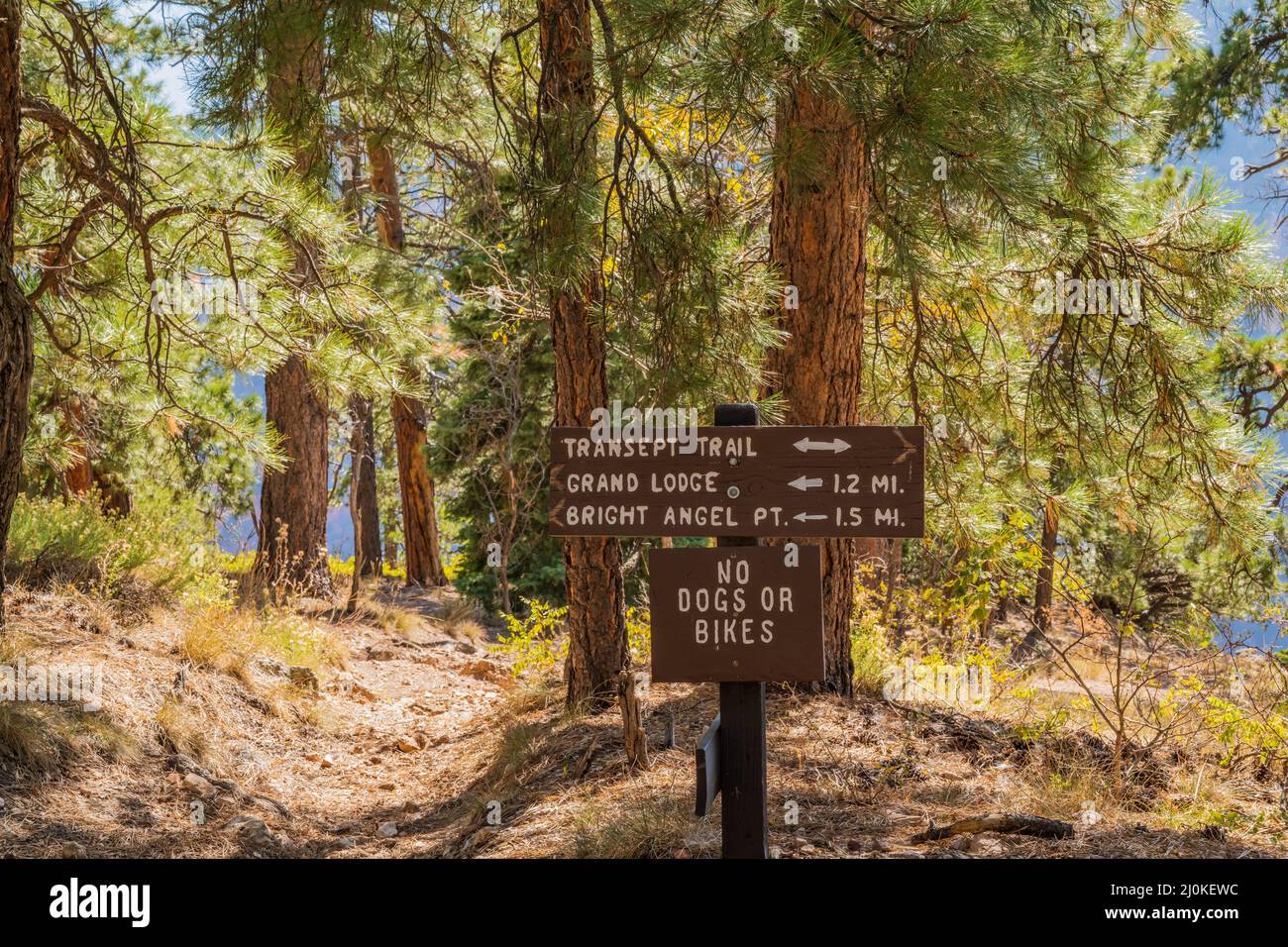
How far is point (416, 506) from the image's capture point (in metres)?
13.9

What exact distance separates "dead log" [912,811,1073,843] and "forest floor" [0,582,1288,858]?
0.06 metres

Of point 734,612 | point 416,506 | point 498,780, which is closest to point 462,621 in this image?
point 416,506

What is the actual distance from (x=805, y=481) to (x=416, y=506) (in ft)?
36.4

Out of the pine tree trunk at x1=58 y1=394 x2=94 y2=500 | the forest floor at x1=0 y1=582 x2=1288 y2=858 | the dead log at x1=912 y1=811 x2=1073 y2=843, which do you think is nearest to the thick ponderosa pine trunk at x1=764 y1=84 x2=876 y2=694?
the forest floor at x1=0 y1=582 x2=1288 y2=858

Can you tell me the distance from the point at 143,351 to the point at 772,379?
4.31 metres

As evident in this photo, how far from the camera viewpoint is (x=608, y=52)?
4176mm

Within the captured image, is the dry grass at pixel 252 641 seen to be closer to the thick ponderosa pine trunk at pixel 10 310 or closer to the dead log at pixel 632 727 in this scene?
the thick ponderosa pine trunk at pixel 10 310

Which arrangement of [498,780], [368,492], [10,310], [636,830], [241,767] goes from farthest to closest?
[368,492]
[241,767]
[498,780]
[10,310]
[636,830]

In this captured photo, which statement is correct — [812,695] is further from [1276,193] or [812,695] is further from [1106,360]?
[1276,193]

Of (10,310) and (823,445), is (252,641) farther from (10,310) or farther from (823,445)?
(823,445)

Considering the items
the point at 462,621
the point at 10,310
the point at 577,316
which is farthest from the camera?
the point at 462,621

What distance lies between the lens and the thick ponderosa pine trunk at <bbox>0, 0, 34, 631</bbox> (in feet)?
16.0

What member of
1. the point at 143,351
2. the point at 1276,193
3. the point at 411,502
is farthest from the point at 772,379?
the point at 411,502

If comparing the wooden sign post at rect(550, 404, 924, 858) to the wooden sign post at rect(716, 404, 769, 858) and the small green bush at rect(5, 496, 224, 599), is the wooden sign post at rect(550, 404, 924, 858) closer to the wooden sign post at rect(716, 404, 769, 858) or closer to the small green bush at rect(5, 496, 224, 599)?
the wooden sign post at rect(716, 404, 769, 858)
